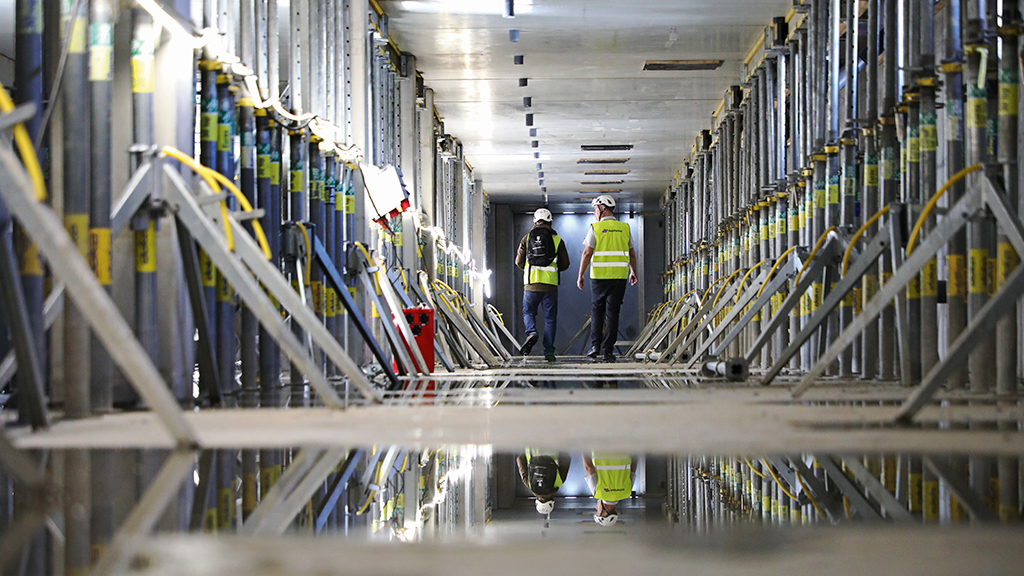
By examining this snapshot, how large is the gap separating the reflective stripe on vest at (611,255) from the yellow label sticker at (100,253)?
863 cm

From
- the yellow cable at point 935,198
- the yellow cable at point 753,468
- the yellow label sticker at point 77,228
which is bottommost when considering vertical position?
the yellow cable at point 753,468

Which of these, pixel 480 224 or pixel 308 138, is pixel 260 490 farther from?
pixel 480 224

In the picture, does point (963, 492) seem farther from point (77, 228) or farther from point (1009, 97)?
point (1009, 97)

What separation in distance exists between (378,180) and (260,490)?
20.9 ft

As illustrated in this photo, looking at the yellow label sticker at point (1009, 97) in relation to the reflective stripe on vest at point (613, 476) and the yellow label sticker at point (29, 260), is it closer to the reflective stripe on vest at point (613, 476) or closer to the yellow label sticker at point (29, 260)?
the reflective stripe on vest at point (613, 476)

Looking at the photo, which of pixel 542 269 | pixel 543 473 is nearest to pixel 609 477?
pixel 543 473

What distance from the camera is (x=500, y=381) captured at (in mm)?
7203

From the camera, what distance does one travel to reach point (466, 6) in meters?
9.83

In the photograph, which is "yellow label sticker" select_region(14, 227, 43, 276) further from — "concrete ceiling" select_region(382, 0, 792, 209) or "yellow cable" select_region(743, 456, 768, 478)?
"concrete ceiling" select_region(382, 0, 792, 209)

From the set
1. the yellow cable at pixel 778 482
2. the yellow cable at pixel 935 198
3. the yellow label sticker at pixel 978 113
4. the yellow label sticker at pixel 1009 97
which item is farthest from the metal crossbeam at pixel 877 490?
the yellow label sticker at pixel 978 113

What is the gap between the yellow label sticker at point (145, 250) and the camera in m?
4.56

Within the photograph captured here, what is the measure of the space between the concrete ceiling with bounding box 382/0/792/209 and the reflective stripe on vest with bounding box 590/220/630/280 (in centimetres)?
173

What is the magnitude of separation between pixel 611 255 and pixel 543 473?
9.87 meters

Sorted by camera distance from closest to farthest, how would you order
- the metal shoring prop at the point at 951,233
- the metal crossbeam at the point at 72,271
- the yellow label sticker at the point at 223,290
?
1. the metal crossbeam at the point at 72,271
2. the metal shoring prop at the point at 951,233
3. the yellow label sticker at the point at 223,290
